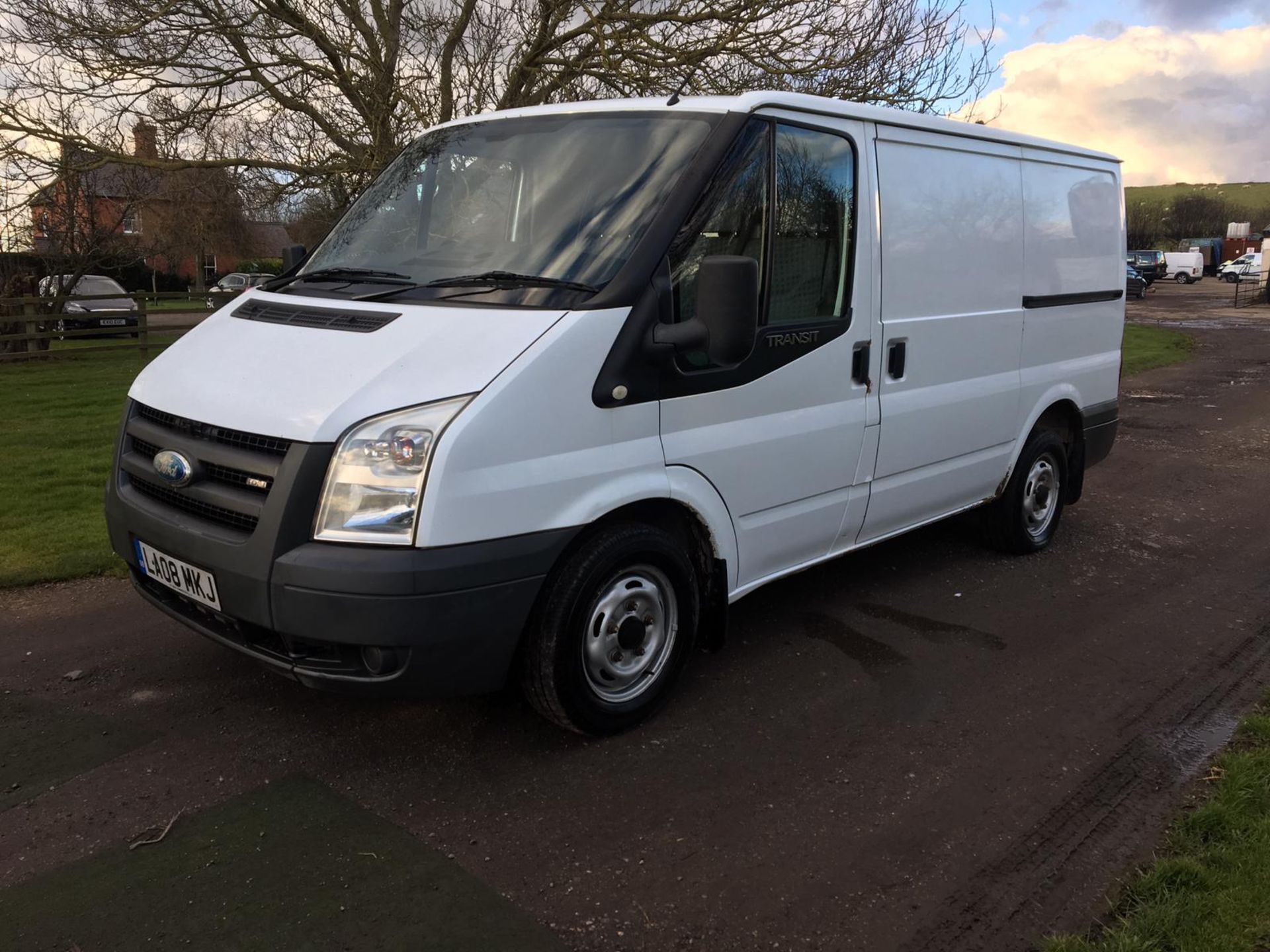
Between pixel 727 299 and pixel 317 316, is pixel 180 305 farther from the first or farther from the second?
pixel 727 299

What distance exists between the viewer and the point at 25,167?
12.7 meters

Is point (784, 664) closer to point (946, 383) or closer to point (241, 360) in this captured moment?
point (946, 383)

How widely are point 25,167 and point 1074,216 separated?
12.7 metres

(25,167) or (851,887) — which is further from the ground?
(25,167)

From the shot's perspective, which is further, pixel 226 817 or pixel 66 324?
pixel 66 324

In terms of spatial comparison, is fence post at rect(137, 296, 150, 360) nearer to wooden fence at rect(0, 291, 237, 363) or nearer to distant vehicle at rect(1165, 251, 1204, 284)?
wooden fence at rect(0, 291, 237, 363)

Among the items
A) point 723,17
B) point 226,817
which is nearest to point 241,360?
point 226,817

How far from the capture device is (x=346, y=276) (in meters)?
4.04

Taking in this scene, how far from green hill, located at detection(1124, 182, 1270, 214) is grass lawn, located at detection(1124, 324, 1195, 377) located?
86231 mm

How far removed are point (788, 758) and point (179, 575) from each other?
228cm

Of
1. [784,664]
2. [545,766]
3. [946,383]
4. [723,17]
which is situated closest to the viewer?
[545,766]

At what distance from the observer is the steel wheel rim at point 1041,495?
5.99m

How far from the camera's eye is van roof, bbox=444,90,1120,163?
12.6 feet

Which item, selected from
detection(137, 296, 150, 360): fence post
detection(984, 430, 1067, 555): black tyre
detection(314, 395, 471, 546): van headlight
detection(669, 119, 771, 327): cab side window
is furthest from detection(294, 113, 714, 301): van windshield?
detection(137, 296, 150, 360): fence post
